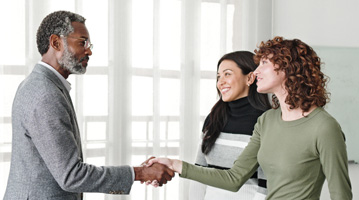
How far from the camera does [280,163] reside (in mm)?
1705

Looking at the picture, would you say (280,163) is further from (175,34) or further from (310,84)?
(175,34)

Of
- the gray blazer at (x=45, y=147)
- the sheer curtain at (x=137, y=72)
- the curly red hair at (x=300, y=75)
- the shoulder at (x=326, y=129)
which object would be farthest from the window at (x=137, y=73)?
the shoulder at (x=326, y=129)

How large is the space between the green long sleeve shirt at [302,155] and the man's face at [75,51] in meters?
0.87

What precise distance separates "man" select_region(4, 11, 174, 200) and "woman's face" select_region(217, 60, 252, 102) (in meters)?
0.74

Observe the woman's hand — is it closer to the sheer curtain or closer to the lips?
the lips

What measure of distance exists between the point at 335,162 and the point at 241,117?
33.0 inches

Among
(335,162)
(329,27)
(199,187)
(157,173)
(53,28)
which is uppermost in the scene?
(329,27)

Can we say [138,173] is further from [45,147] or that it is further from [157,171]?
[45,147]

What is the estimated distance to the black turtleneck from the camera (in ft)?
7.55

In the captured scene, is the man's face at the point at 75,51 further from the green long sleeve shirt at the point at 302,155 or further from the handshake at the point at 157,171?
the green long sleeve shirt at the point at 302,155

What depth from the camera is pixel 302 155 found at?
64.7 inches

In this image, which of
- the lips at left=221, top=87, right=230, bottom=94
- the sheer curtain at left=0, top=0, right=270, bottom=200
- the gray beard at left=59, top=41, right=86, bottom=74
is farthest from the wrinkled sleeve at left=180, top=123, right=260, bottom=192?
the sheer curtain at left=0, top=0, right=270, bottom=200

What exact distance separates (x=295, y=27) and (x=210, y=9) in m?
0.79

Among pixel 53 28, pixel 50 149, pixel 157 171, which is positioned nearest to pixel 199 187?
pixel 157 171
